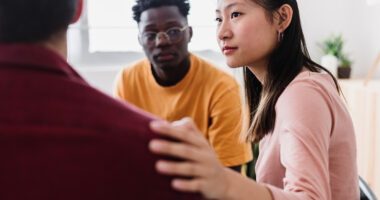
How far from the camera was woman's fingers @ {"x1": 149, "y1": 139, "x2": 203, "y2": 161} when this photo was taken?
48cm

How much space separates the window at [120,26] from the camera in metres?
2.46

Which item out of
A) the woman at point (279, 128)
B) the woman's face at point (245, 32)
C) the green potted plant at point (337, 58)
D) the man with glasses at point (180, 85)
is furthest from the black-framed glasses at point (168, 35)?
the green potted plant at point (337, 58)

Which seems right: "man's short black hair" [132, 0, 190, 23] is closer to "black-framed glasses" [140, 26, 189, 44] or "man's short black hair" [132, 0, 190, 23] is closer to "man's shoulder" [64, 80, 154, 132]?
"black-framed glasses" [140, 26, 189, 44]

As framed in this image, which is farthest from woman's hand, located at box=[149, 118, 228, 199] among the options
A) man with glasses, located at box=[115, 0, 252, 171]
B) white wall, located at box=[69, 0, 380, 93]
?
white wall, located at box=[69, 0, 380, 93]

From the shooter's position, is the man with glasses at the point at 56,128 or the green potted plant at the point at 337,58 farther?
the green potted plant at the point at 337,58

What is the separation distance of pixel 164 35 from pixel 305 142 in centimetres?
96

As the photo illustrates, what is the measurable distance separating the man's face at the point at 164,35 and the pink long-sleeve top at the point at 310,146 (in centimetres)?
70

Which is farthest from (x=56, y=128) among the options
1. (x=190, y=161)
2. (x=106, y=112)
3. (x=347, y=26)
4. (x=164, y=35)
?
(x=347, y=26)

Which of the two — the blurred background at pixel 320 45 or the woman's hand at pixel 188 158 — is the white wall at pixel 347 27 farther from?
the woman's hand at pixel 188 158

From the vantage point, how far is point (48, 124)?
455 mm

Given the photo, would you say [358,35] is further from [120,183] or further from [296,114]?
[120,183]

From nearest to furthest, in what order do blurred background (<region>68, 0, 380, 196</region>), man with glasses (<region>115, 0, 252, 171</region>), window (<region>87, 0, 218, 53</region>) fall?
1. man with glasses (<region>115, 0, 252, 171</region>)
2. blurred background (<region>68, 0, 380, 196</region>)
3. window (<region>87, 0, 218, 53</region>)

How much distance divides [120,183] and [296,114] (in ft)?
1.49

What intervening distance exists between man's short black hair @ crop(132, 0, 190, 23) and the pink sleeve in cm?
90
